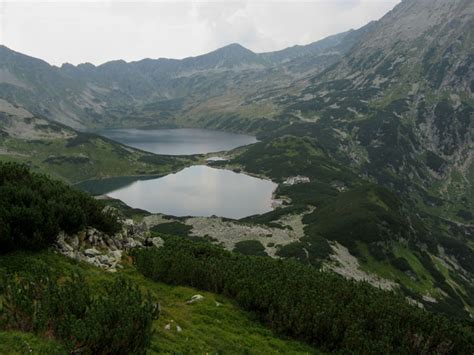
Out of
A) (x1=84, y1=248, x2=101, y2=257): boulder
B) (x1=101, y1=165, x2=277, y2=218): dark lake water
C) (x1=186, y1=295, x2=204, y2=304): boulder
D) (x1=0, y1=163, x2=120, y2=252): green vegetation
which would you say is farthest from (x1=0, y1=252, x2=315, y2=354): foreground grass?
(x1=101, y1=165, x2=277, y2=218): dark lake water

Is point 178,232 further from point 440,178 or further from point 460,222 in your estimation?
point 440,178

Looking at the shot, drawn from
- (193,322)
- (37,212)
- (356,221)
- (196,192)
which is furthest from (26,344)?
(196,192)

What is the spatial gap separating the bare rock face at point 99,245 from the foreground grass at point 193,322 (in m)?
1.20

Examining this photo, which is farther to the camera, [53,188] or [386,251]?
[386,251]

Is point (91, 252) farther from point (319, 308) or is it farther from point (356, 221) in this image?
point (356, 221)

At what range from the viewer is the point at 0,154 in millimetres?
185125

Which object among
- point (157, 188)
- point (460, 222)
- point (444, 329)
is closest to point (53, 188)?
point (444, 329)

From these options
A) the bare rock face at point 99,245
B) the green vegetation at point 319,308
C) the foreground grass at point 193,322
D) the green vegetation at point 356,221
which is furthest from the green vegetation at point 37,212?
the green vegetation at point 356,221

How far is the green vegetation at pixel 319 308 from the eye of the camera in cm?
1845

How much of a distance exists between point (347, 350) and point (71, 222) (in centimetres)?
1654

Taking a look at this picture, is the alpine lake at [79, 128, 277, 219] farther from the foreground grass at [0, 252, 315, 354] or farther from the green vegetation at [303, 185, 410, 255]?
the foreground grass at [0, 252, 315, 354]

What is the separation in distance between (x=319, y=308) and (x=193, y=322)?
6.58m

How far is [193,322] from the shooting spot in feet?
56.7

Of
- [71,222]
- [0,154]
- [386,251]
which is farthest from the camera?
[0,154]
